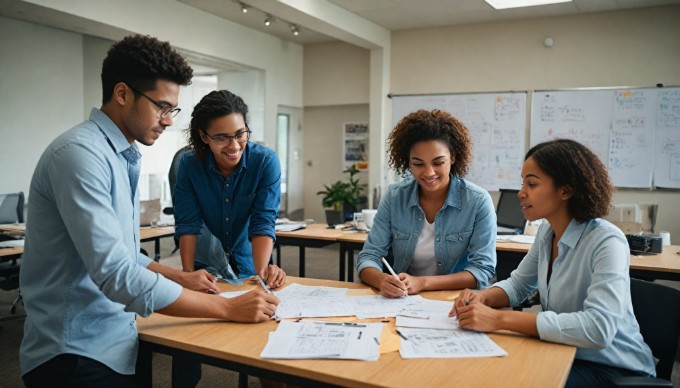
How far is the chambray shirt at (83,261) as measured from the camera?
124 cm

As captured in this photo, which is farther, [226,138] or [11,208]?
[11,208]

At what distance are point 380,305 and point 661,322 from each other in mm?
862

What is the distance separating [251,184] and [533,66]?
5099mm

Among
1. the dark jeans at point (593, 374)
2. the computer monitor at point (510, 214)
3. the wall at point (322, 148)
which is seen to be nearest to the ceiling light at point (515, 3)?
the computer monitor at point (510, 214)

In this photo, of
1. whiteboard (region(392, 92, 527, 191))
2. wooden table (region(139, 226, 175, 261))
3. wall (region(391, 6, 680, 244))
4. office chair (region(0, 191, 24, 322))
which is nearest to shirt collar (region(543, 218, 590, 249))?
wooden table (region(139, 226, 175, 261))

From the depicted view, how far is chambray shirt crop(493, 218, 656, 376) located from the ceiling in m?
4.17

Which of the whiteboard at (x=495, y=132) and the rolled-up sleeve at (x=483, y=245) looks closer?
the rolled-up sleeve at (x=483, y=245)

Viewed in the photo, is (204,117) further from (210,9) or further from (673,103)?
(673,103)

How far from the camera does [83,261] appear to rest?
128cm

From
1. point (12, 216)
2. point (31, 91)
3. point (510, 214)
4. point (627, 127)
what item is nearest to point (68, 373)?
point (510, 214)

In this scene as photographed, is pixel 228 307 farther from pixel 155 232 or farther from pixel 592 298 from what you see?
pixel 155 232

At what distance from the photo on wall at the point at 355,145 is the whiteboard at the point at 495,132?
1.61 metres

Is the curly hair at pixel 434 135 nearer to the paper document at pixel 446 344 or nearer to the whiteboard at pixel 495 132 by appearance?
the paper document at pixel 446 344

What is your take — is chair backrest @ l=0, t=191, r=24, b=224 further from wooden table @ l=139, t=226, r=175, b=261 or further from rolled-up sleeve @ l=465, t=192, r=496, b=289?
rolled-up sleeve @ l=465, t=192, r=496, b=289
